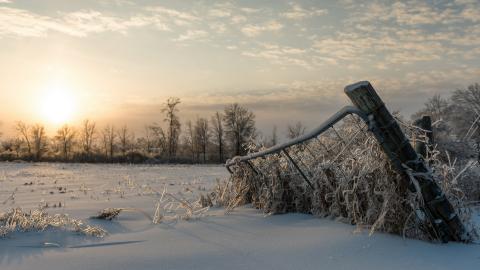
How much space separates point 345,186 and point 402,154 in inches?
34.2

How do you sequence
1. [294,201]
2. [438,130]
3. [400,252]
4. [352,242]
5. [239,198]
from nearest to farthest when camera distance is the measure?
[400,252] < [352,242] < [294,201] < [239,198] < [438,130]

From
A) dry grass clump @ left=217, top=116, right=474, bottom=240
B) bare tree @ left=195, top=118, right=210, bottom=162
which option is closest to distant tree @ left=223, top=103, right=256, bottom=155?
bare tree @ left=195, top=118, right=210, bottom=162

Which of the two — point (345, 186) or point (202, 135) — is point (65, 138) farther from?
point (345, 186)

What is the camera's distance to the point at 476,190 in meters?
7.97

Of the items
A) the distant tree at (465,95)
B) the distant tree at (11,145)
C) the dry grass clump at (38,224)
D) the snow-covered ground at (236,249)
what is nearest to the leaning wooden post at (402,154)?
the snow-covered ground at (236,249)

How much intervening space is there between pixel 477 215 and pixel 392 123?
153 inches

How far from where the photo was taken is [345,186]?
4605 mm

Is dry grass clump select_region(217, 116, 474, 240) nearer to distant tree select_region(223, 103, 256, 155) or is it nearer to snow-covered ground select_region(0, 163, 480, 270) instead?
snow-covered ground select_region(0, 163, 480, 270)

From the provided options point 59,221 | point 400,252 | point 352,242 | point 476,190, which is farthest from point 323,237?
point 476,190

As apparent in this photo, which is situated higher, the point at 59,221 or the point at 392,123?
the point at 392,123

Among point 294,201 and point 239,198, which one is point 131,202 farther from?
point 294,201

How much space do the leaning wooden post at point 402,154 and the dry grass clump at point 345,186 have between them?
0.10 metres

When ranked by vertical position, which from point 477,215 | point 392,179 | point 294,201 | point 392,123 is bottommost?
point 477,215

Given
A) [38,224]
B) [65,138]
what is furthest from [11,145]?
[38,224]
